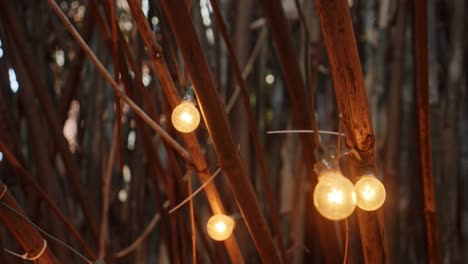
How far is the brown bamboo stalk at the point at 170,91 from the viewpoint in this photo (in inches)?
21.7

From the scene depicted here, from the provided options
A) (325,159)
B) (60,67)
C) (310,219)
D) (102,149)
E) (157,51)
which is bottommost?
(325,159)

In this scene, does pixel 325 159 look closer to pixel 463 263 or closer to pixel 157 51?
pixel 157 51

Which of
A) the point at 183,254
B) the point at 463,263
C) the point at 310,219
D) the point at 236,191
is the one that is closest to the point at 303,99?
the point at 236,191

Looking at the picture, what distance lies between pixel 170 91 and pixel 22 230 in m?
0.21

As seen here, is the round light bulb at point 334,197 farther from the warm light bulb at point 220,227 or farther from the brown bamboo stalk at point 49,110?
the brown bamboo stalk at point 49,110

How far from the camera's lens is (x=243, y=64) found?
108cm

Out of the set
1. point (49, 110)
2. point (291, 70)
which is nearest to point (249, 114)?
point (291, 70)

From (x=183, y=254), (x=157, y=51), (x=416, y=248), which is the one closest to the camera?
(x=157, y=51)

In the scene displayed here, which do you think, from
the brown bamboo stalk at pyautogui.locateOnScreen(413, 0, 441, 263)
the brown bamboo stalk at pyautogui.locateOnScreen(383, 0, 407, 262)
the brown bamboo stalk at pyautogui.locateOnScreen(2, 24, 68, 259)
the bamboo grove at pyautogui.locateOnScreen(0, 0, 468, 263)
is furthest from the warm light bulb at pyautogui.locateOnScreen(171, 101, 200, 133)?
the brown bamboo stalk at pyautogui.locateOnScreen(383, 0, 407, 262)

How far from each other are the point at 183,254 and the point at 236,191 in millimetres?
283

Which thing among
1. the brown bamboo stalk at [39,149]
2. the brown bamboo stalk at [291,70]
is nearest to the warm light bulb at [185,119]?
the brown bamboo stalk at [291,70]

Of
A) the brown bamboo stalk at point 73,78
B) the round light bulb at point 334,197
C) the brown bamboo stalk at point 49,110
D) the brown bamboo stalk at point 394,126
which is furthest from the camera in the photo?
the brown bamboo stalk at point 394,126

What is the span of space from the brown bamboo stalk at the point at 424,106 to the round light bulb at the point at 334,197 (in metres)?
0.22

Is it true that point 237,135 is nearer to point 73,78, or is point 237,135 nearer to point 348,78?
point 73,78
